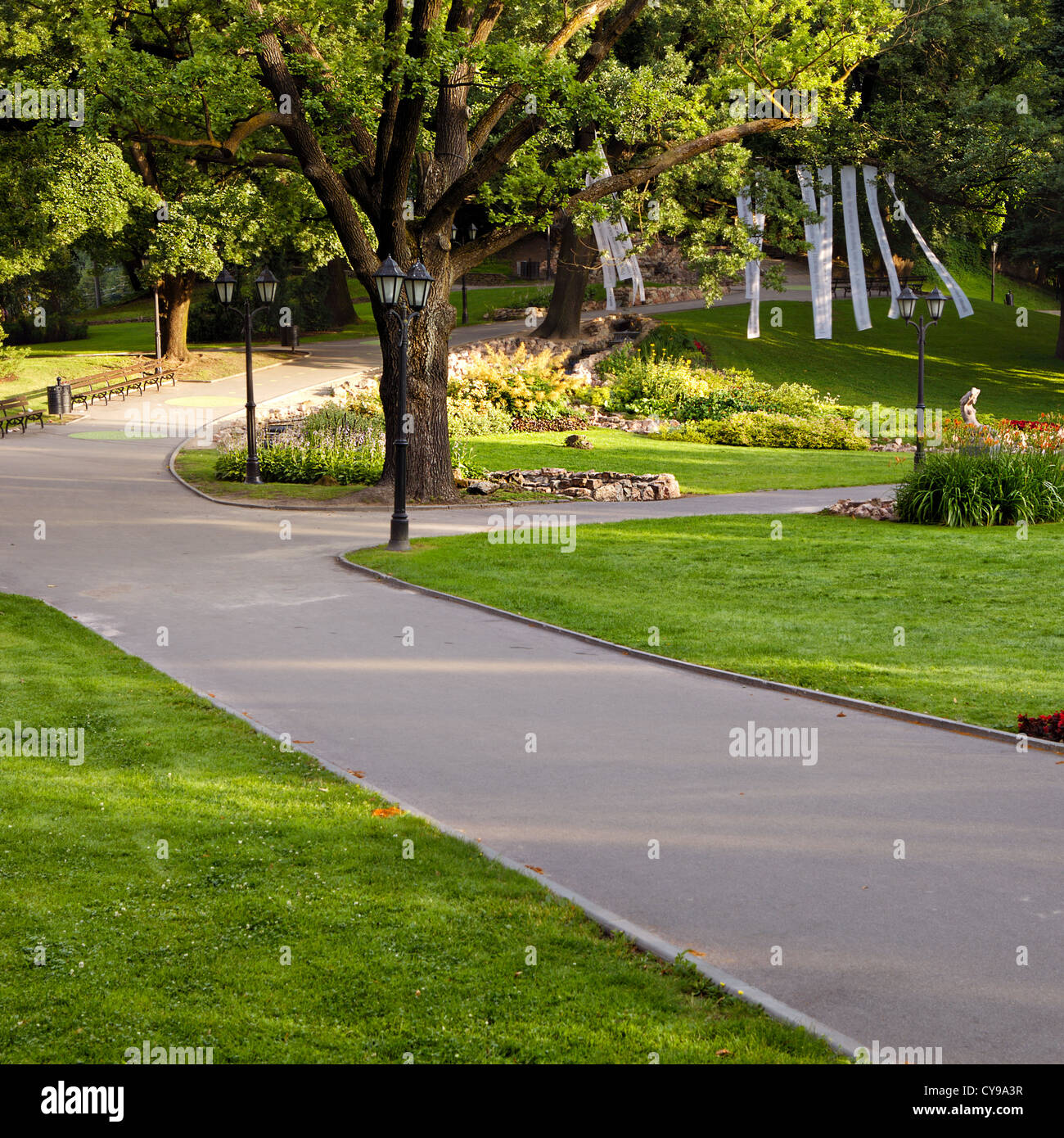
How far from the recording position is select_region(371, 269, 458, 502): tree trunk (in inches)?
838

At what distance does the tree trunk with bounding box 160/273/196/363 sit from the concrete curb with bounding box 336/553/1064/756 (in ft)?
106

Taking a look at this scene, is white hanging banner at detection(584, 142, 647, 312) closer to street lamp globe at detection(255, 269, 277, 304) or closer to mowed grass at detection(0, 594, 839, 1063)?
street lamp globe at detection(255, 269, 277, 304)

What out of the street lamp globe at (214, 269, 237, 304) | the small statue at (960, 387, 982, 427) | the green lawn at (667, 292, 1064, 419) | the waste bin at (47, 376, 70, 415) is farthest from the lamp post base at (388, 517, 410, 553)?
the green lawn at (667, 292, 1064, 419)

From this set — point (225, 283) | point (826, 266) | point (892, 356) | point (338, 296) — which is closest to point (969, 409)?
point (225, 283)

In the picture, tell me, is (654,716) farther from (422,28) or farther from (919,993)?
(422,28)

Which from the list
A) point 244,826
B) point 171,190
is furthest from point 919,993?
point 171,190

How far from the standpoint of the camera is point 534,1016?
15.5 ft

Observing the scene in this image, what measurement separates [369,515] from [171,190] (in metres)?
27.6

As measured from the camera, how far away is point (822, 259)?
4197 centimetres

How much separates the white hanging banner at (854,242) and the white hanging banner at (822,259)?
64 cm

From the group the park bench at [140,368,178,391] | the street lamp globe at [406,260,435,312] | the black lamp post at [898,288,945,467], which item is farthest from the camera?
the park bench at [140,368,178,391]

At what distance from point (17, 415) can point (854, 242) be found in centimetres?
2813

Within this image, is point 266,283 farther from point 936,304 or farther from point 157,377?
point 157,377
